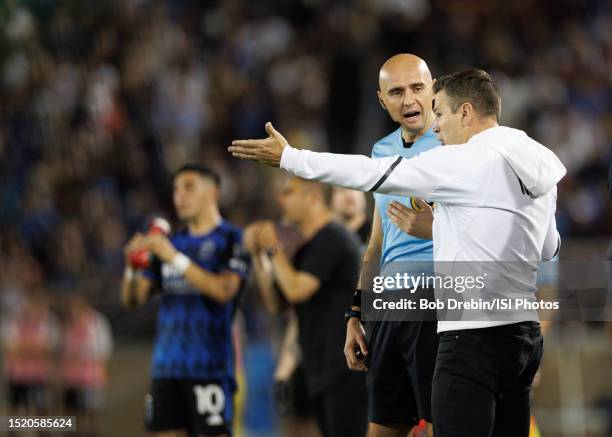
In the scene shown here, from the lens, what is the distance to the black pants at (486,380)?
371cm

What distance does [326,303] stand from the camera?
20.5 feet

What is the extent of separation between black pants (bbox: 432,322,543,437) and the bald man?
607 millimetres

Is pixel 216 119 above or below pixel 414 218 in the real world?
above

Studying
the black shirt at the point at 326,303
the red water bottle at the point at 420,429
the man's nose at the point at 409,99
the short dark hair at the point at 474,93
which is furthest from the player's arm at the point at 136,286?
the short dark hair at the point at 474,93

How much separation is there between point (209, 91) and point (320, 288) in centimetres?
887

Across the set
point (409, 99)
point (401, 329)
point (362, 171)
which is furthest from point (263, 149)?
point (401, 329)

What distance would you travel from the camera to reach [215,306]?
6.64 meters

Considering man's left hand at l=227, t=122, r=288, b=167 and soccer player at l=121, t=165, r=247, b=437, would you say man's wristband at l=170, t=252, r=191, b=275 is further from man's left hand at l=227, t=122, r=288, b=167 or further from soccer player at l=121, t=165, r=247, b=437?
man's left hand at l=227, t=122, r=288, b=167

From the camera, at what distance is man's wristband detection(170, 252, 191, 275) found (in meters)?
6.44

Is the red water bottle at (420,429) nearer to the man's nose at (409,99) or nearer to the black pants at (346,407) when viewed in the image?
the black pants at (346,407)

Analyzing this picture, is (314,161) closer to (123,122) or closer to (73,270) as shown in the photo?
(73,270)

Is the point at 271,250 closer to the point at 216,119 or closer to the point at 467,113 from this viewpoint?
the point at 467,113

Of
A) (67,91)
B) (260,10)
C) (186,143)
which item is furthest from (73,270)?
(260,10)

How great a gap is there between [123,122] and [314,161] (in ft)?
36.4
